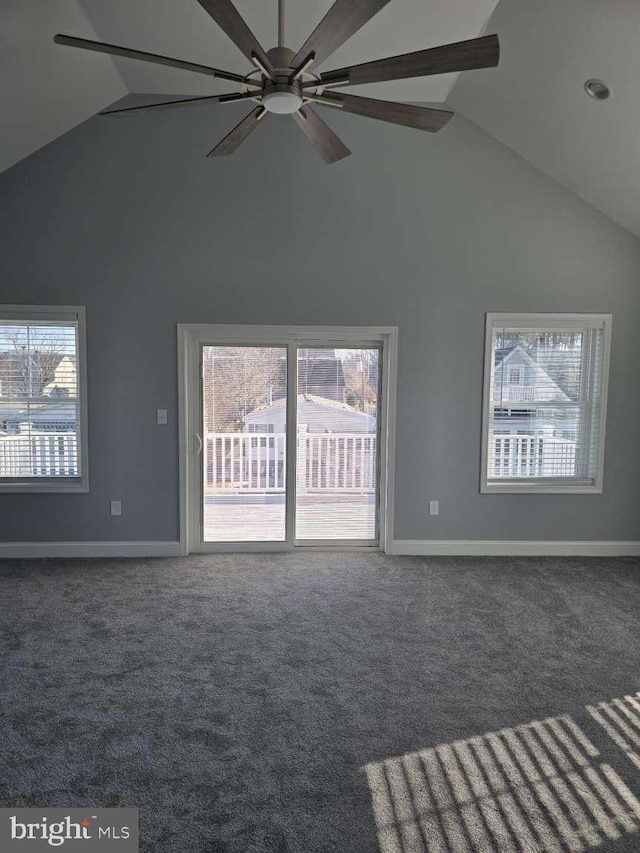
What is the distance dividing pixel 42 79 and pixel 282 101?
242 cm

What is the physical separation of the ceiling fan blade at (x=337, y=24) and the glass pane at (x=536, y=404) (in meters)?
3.17

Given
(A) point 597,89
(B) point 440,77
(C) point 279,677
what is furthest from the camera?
(B) point 440,77

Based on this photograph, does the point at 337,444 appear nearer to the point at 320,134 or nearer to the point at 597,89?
the point at 320,134

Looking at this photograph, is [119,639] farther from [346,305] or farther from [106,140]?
[106,140]

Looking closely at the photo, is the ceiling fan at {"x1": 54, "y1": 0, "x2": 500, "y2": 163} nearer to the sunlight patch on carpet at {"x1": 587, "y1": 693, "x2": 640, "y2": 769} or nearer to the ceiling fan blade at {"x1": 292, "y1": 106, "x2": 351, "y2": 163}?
the ceiling fan blade at {"x1": 292, "y1": 106, "x2": 351, "y2": 163}

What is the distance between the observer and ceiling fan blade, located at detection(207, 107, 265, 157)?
2473 millimetres

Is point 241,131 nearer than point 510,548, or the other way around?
point 241,131

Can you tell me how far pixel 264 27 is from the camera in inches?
142

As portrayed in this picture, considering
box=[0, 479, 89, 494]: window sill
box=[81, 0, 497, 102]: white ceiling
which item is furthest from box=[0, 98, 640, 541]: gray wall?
box=[81, 0, 497, 102]: white ceiling

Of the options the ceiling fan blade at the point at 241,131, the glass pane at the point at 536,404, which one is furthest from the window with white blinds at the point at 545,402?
the ceiling fan blade at the point at 241,131

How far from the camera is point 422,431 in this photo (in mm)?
4844

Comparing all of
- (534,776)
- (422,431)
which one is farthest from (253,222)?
(534,776)

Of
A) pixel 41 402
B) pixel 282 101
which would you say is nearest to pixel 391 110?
pixel 282 101

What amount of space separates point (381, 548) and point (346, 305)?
2.07 meters
